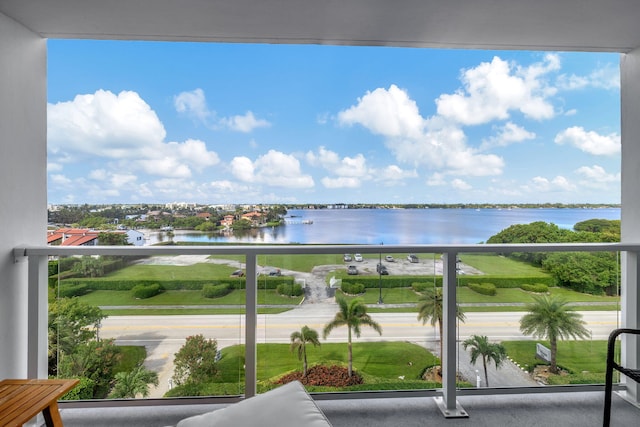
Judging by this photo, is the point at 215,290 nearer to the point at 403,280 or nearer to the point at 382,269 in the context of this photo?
the point at 382,269

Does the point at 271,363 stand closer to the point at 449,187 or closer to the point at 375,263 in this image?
the point at 375,263

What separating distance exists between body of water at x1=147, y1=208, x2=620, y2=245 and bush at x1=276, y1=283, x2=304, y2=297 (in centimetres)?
102

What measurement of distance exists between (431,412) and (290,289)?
50.3 inches

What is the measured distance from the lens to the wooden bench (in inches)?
50.9

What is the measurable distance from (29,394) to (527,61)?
5.09 meters

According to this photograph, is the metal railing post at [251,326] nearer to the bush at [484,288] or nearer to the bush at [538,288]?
the bush at [484,288]

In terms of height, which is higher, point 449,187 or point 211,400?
point 449,187

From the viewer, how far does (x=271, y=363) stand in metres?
2.18

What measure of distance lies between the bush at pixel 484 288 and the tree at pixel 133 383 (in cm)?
234

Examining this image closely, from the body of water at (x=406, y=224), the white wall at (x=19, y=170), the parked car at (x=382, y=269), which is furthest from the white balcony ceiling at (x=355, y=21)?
the body of water at (x=406, y=224)

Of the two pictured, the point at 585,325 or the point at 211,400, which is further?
the point at 585,325

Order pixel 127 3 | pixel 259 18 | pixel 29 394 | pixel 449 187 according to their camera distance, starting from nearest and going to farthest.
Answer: pixel 29 394 < pixel 127 3 < pixel 259 18 < pixel 449 187

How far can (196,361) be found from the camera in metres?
2.16

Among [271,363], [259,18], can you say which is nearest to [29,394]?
[271,363]
